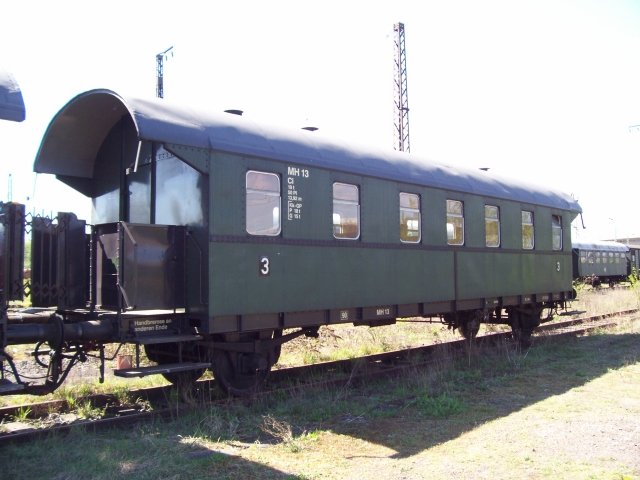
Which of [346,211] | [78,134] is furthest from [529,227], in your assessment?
[78,134]

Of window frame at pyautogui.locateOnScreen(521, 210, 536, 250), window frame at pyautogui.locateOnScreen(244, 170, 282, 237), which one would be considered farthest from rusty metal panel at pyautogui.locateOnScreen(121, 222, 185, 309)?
window frame at pyautogui.locateOnScreen(521, 210, 536, 250)

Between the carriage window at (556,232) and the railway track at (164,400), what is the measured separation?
4.32m

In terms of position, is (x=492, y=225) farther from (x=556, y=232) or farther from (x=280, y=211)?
(x=280, y=211)

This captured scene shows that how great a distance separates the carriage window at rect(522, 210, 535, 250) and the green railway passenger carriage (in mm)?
3349

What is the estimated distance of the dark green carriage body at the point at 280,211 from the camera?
7.10 metres

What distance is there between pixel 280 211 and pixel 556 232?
9.41m

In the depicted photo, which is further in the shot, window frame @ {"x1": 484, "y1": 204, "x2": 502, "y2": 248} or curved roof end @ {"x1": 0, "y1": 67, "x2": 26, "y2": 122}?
window frame @ {"x1": 484, "y1": 204, "x2": 502, "y2": 248}

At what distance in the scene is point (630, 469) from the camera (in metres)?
5.05

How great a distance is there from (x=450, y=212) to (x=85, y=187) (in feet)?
20.3

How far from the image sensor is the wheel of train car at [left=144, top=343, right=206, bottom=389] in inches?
301

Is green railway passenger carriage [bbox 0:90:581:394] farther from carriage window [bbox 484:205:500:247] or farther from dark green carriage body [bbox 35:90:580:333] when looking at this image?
carriage window [bbox 484:205:500:247]

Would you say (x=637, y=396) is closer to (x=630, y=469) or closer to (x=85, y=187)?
(x=630, y=469)

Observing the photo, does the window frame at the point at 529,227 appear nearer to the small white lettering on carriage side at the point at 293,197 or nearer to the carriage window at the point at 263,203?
the small white lettering on carriage side at the point at 293,197

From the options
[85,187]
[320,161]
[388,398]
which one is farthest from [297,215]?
[85,187]
